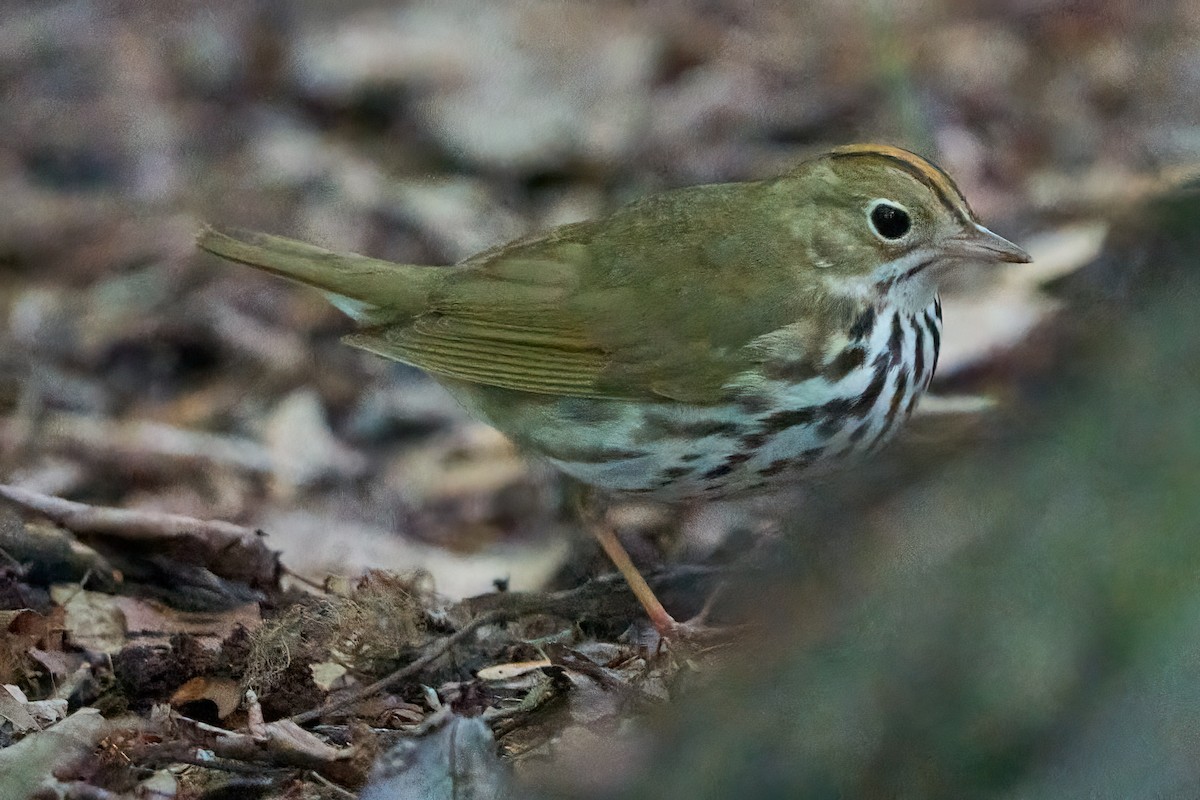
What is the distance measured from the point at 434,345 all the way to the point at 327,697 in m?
1.10

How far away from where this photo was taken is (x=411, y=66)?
25.7ft

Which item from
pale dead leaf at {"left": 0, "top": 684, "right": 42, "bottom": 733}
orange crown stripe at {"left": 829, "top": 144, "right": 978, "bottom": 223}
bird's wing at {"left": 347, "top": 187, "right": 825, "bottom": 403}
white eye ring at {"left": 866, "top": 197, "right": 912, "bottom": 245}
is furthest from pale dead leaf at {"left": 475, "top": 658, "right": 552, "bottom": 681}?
orange crown stripe at {"left": 829, "top": 144, "right": 978, "bottom": 223}

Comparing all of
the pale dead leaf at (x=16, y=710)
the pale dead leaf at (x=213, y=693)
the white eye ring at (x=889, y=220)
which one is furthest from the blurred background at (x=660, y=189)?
the pale dead leaf at (x=16, y=710)

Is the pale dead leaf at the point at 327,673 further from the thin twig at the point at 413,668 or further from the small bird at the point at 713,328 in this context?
the small bird at the point at 713,328

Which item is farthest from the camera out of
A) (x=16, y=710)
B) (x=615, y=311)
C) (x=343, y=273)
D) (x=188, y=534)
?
(x=343, y=273)

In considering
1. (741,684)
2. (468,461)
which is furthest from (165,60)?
(741,684)

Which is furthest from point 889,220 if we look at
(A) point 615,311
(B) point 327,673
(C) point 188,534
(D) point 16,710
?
(D) point 16,710

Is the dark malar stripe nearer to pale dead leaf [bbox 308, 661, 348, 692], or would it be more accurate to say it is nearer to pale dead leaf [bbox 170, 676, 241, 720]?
pale dead leaf [bbox 308, 661, 348, 692]

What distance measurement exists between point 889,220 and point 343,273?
164cm

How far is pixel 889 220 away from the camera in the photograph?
3520 millimetres

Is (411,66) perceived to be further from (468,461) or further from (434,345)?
(434,345)

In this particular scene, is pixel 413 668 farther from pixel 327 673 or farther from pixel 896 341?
pixel 896 341

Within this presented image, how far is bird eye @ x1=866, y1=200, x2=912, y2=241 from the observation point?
349 cm

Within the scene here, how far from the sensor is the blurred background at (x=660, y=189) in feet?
3.95
